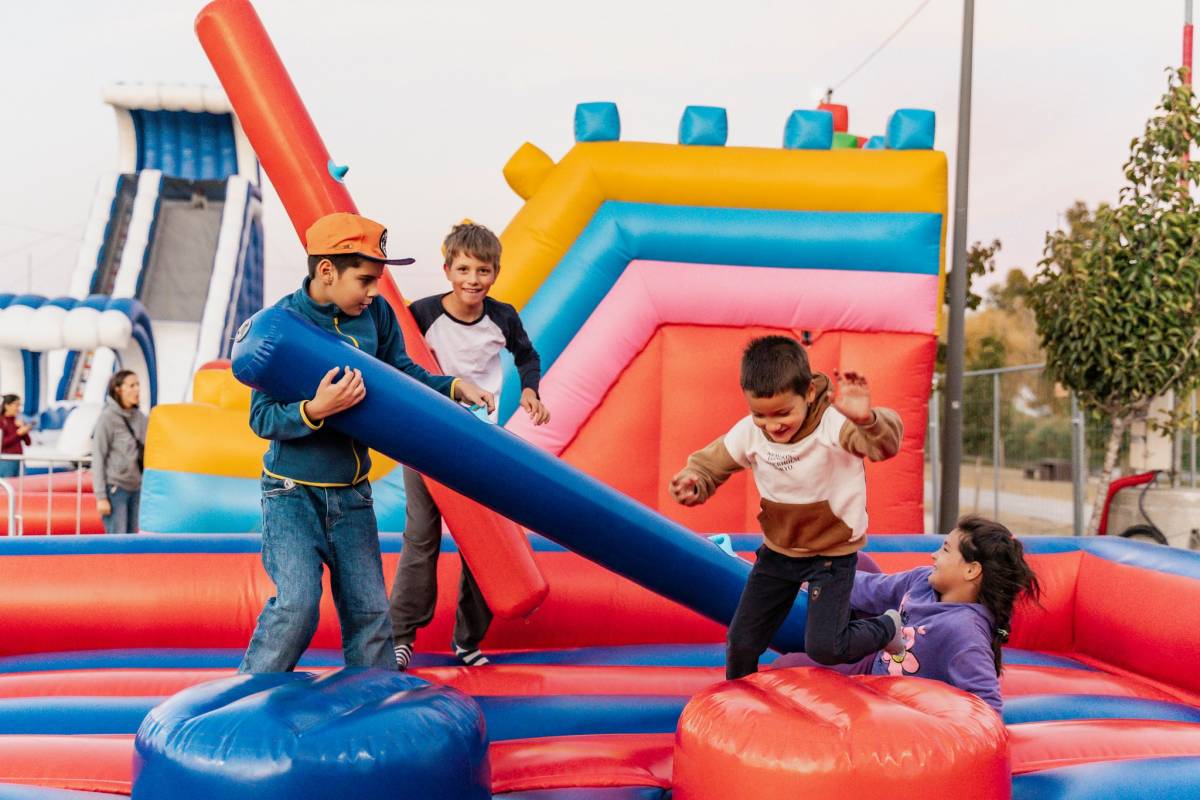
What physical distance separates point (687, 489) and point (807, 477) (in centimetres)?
26

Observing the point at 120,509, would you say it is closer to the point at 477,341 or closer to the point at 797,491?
the point at 477,341

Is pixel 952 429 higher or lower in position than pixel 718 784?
higher

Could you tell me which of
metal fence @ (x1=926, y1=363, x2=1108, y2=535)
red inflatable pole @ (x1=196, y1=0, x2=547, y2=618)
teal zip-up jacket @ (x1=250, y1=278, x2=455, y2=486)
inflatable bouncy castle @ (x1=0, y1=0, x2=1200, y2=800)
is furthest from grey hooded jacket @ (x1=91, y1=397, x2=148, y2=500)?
metal fence @ (x1=926, y1=363, x2=1108, y2=535)

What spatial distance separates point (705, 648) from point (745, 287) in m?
1.82

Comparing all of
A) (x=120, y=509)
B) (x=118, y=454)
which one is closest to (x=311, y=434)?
(x=118, y=454)

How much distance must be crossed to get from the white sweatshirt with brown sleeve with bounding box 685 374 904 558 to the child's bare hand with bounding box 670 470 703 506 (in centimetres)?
1

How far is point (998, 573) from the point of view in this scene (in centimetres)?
277

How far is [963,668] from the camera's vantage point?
255 cm

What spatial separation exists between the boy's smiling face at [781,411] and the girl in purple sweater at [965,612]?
0.75 meters

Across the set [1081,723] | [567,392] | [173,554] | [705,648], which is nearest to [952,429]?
[567,392]

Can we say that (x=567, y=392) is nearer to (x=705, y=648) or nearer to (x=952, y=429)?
(x=705, y=648)

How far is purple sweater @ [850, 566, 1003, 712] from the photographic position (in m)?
2.54

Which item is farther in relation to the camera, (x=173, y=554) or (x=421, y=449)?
(x=173, y=554)

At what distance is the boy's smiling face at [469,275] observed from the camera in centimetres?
290
